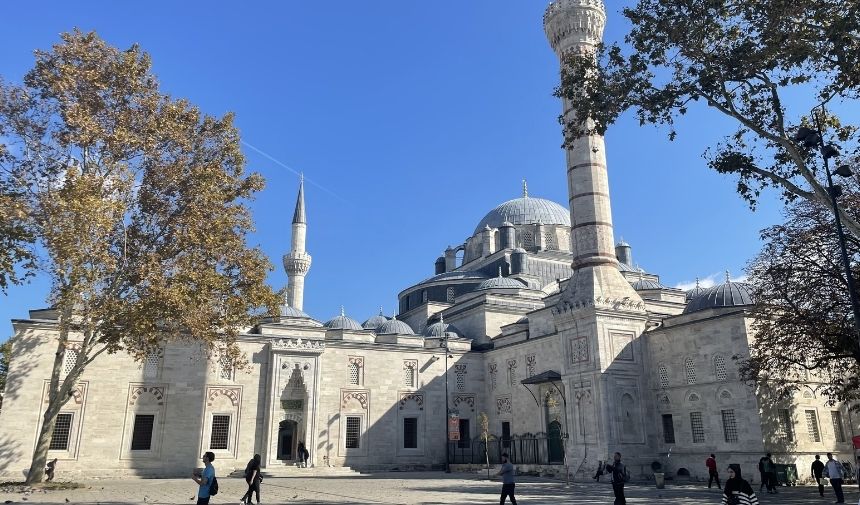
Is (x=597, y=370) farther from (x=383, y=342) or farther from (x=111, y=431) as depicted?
(x=111, y=431)

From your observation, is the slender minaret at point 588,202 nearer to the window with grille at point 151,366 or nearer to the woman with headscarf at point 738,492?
the woman with headscarf at point 738,492

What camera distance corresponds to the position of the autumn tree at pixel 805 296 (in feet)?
50.2

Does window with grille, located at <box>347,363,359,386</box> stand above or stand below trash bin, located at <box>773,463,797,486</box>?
above

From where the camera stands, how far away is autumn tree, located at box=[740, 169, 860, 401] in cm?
1529

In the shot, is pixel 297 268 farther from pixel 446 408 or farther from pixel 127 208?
pixel 127 208

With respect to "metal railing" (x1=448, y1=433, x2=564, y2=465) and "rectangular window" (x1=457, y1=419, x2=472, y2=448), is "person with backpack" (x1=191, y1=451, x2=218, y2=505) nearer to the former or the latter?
"metal railing" (x1=448, y1=433, x2=564, y2=465)

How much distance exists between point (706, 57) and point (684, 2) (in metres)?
1.03

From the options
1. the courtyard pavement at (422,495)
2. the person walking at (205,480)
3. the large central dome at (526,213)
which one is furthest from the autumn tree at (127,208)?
the large central dome at (526,213)

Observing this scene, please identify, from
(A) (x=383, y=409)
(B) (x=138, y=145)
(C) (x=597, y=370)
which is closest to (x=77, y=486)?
(B) (x=138, y=145)

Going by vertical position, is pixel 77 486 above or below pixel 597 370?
below

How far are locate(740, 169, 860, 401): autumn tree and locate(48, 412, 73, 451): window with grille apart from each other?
22.6 metres

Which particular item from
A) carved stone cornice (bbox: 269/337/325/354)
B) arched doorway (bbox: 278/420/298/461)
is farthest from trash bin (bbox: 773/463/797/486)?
arched doorway (bbox: 278/420/298/461)

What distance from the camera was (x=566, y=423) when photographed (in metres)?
21.7

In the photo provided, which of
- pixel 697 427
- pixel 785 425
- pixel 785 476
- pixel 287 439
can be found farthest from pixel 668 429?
pixel 287 439
